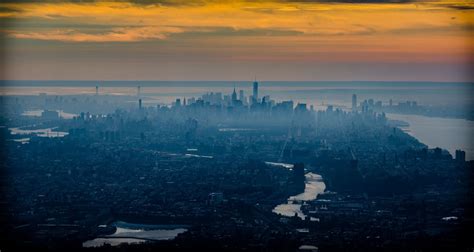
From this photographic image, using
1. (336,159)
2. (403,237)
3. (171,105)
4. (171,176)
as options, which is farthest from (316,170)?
(171,105)

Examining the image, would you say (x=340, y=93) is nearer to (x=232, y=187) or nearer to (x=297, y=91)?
(x=297, y=91)

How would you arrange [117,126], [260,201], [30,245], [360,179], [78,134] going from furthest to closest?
[117,126]
[78,134]
[360,179]
[260,201]
[30,245]

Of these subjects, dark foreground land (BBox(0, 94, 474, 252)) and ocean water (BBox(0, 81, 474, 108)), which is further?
ocean water (BBox(0, 81, 474, 108))

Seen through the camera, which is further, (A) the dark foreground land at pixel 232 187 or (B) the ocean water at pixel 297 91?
(B) the ocean water at pixel 297 91

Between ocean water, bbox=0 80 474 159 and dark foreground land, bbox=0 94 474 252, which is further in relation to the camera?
ocean water, bbox=0 80 474 159

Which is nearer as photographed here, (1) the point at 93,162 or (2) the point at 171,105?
(1) the point at 93,162

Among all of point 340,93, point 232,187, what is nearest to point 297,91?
point 340,93

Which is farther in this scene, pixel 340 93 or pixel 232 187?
pixel 340 93

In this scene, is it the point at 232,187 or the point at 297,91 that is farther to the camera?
the point at 297,91

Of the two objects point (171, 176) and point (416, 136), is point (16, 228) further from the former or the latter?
point (416, 136)

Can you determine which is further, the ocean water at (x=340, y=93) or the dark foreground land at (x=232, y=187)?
the ocean water at (x=340, y=93)

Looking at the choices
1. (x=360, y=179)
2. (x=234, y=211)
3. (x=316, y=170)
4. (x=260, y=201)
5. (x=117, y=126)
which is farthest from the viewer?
(x=117, y=126)
